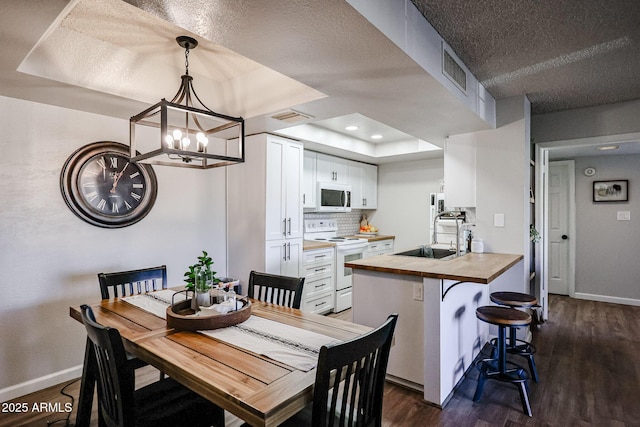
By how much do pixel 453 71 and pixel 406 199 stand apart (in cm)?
344

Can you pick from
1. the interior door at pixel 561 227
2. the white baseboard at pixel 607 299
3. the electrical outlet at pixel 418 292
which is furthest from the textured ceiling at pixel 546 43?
the white baseboard at pixel 607 299

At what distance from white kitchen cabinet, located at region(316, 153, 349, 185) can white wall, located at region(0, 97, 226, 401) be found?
2.35 m

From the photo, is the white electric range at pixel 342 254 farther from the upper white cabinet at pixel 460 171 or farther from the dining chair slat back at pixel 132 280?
the dining chair slat back at pixel 132 280

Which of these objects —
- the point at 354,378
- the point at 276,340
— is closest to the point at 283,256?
the point at 276,340

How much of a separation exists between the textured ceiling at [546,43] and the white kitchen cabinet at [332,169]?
228 centimetres

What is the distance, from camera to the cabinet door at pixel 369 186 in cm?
572

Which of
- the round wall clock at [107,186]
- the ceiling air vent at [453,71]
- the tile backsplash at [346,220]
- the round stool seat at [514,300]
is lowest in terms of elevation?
the round stool seat at [514,300]

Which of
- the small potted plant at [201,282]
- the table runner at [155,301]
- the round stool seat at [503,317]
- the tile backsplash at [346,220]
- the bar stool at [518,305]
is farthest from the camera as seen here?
the tile backsplash at [346,220]

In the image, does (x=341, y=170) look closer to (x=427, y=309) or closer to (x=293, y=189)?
(x=293, y=189)

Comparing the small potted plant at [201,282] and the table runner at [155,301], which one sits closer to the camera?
the small potted plant at [201,282]

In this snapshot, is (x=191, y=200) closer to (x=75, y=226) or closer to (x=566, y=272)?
(x=75, y=226)

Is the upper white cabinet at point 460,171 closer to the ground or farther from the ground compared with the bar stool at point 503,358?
farther from the ground

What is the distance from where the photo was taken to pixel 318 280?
422 cm

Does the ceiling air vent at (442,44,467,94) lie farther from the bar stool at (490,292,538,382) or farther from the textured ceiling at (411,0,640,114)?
the bar stool at (490,292,538,382)
